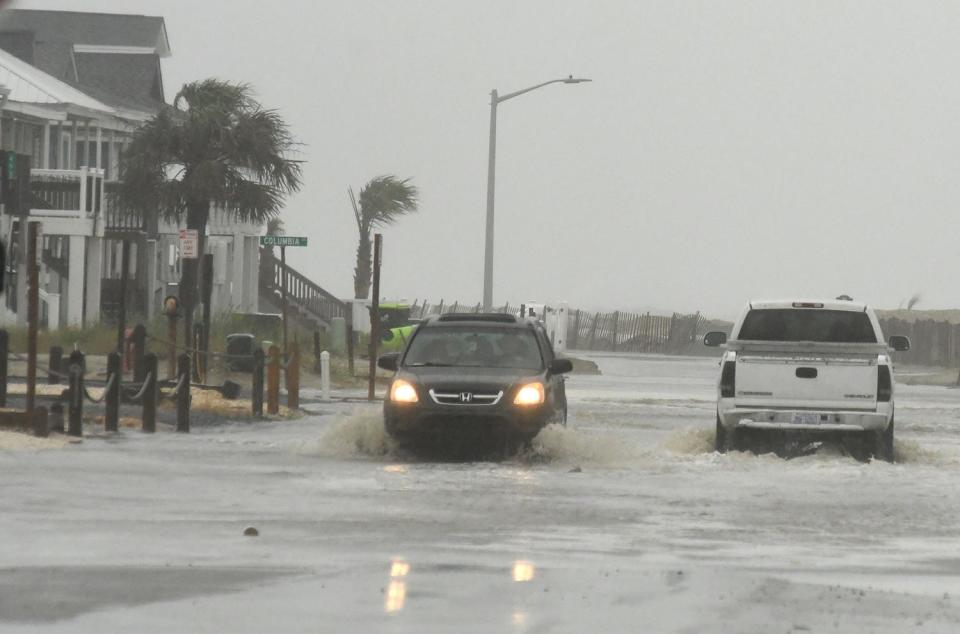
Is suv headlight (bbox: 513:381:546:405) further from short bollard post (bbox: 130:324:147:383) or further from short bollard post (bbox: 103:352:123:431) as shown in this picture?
short bollard post (bbox: 130:324:147:383)

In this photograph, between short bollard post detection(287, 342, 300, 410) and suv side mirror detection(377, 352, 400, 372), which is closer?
suv side mirror detection(377, 352, 400, 372)

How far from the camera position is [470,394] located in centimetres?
2283

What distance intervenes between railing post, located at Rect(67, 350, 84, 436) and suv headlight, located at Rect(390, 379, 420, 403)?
367 centimetres

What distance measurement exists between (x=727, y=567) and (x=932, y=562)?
1456 mm

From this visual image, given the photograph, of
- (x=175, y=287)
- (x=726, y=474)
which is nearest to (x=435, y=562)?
(x=726, y=474)

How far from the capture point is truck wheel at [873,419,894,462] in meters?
23.6

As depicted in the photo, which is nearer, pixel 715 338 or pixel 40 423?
pixel 40 423

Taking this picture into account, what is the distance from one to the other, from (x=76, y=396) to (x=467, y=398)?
15.4 ft

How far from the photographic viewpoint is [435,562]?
44.1 feet

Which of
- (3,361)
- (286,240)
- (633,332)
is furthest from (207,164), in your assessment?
(633,332)

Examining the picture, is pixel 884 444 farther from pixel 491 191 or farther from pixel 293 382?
pixel 491 191

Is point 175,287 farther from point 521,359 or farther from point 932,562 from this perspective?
point 932,562

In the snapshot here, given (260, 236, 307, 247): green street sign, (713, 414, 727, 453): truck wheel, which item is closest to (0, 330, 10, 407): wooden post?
(713, 414, 727, 453): truck wheel

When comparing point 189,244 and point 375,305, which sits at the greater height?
point 189,244
